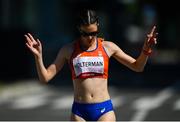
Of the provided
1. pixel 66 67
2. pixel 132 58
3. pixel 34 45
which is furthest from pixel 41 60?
pixel 66 67

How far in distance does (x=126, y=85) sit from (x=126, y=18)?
64.0ft

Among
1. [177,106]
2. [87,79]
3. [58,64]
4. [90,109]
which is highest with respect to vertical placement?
[58,64]

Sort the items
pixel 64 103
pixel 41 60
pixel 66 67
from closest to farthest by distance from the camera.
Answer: pixel 41 60, pixel 64 103, pixel 66 67

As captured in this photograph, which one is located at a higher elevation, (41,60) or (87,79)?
(41,60)

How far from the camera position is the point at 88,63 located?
24.3 feet

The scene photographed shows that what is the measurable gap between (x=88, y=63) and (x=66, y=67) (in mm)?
22063

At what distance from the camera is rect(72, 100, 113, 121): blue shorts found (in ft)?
24.1

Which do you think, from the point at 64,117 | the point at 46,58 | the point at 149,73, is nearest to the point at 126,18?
the point at 46,58

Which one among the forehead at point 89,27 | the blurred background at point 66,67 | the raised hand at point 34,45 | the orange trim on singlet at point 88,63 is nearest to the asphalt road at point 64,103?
the blurred background at point 66,67

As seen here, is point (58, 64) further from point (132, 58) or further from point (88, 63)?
point (132, 58)

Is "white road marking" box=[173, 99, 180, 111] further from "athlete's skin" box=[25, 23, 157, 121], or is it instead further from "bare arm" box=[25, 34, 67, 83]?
"bare arm" box=[25, 34, 67, 83]

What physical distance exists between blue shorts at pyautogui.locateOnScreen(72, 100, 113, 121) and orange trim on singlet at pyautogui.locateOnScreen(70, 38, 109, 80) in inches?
11.0

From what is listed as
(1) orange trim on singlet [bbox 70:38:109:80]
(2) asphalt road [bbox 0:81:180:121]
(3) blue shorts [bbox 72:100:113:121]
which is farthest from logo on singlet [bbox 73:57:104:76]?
(2) asphalt road [bbox 0:81:180:121]

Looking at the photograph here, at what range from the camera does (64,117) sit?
1441cm
